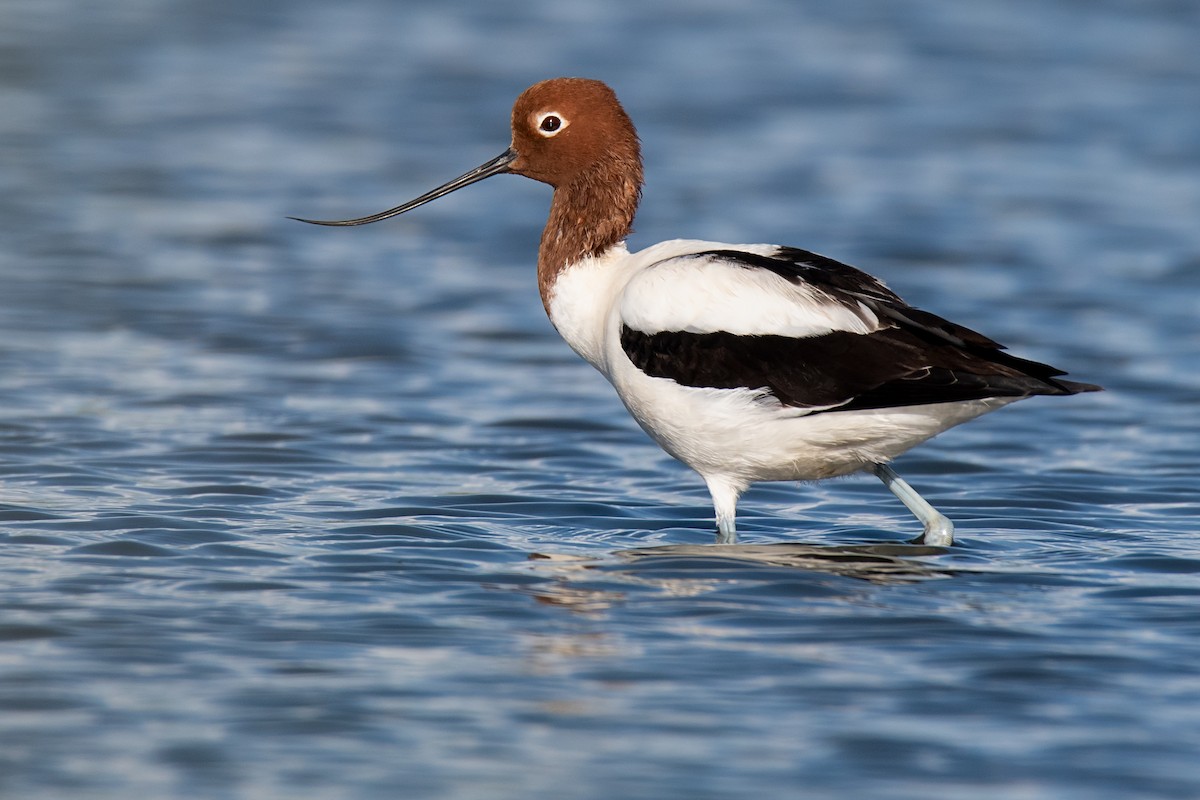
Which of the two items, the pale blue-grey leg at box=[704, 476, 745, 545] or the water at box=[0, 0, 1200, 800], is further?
the pale blue-grey leg at box=[704, 476, 745, 545]

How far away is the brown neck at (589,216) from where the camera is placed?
743 centimetres

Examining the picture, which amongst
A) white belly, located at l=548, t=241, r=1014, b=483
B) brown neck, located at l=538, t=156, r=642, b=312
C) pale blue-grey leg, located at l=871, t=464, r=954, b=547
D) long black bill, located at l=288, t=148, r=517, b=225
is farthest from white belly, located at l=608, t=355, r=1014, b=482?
long black bill, located at l=288, t=148, r=517, b=225

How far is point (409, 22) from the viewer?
18.8 meters

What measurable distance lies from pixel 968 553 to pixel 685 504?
1309mm

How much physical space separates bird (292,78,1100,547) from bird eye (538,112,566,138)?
809 mm

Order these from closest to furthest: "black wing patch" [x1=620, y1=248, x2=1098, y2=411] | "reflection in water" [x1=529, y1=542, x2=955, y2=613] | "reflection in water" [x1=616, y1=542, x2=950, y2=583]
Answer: "reflection in water" [x1=529, y1=542, x2=955, y2=613] < "black wing patch" [x1=620, y1=248, x2=1098, y2=411] < "reflection in water" [x1=616, y1=542, x2=950, y2=583]

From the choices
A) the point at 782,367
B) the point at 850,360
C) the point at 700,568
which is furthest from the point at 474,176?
the point at 700,568

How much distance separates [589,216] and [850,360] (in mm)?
1386

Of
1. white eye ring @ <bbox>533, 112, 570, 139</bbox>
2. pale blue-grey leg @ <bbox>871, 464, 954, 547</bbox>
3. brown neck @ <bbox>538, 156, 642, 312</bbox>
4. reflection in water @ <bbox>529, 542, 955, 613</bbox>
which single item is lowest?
reflection in water @ <bbox>529, 542, 955, 613</bbox>

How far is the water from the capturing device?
5.12 meters

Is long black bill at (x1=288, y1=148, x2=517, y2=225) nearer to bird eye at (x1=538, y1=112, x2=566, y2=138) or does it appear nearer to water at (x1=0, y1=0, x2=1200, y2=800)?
bird eye at (x1=538, y1=112, x2=566, y2=138)

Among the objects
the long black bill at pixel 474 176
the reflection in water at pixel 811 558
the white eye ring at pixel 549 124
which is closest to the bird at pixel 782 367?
the reflection in water at pixel 811 558

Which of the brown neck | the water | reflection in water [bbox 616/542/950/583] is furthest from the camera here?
the brown neck

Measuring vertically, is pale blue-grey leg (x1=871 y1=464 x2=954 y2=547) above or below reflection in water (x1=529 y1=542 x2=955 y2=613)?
above
